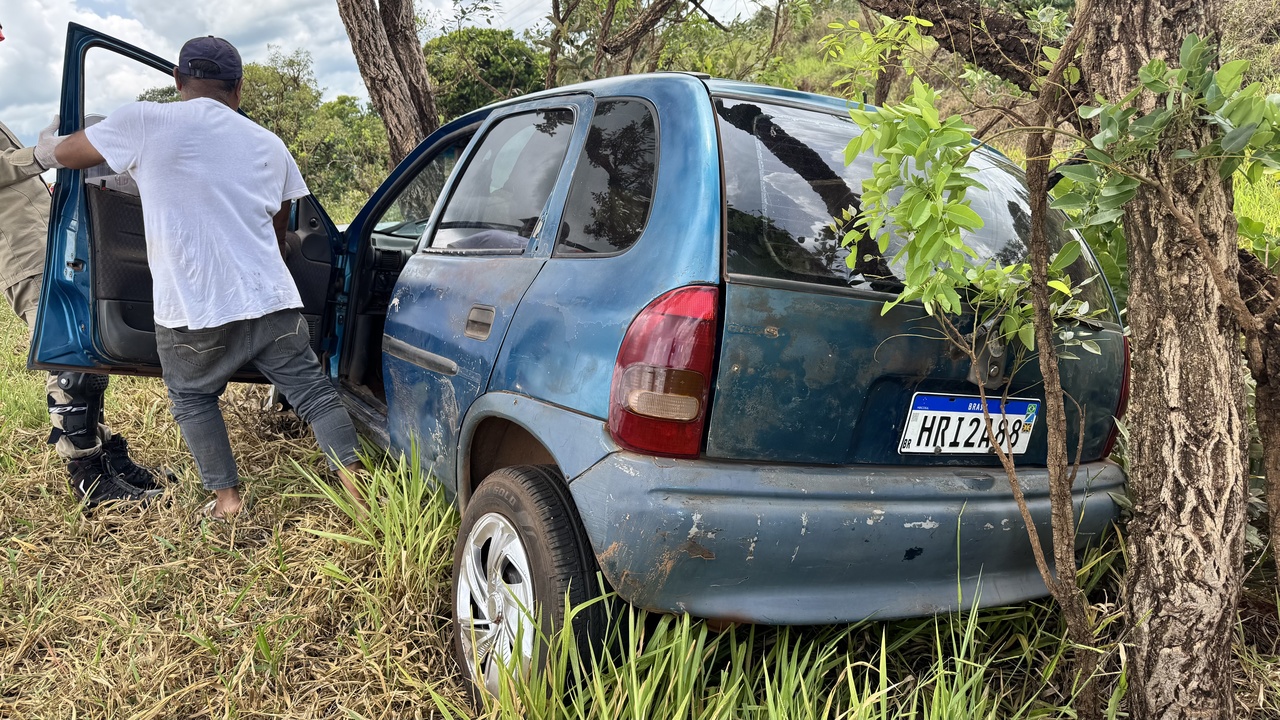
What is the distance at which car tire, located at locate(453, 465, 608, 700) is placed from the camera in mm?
1830

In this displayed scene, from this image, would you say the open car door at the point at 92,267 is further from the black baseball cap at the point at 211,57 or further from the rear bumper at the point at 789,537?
the rear bumper at the point at 789,537

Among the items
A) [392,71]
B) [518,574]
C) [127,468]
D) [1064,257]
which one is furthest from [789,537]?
[392,71]

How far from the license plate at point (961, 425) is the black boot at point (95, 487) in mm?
2902

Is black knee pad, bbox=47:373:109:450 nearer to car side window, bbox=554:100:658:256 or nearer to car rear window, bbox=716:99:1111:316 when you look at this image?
car side window, bbox=554:100:658:256

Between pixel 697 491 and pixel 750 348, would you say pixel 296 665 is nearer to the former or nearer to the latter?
pixel 697 491

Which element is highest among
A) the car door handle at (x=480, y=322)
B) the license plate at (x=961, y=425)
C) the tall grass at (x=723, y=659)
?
the car door handle at (x=480, y=322)

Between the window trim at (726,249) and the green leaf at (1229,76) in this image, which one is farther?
the window trim at (726,249)

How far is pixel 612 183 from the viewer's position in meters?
2.08

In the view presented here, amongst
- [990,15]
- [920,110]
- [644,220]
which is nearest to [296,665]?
[644,220]

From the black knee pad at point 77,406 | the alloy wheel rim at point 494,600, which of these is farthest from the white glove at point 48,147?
the alloy wheel rim at point 494,600

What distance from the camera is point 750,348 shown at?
1.72 metres

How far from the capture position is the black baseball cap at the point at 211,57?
286cm

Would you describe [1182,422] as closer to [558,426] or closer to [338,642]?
[558,426]

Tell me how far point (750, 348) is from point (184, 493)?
8.49 feet
